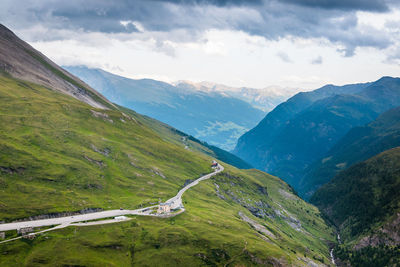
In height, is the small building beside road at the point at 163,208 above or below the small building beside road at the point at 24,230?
above

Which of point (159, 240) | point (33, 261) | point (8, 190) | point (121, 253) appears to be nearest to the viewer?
point (33, 261)

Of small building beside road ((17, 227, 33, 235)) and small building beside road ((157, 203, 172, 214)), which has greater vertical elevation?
small building beside road ((157, 203, 172, 214))

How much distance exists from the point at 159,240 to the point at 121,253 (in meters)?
17.8

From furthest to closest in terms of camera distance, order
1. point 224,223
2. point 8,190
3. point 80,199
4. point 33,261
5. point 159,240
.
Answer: point 224,223 → point 80,199 → point 8,190 → point 159,240 → point 33,261

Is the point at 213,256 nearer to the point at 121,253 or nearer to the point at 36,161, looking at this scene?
the point at 121,253

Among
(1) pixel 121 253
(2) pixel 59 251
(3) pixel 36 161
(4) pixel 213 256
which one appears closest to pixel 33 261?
(2) pixel 59 251

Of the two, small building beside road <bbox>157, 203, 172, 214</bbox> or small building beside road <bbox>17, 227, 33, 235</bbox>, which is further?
small building beside road <bbox>157, 203, 172, 214</bbox>

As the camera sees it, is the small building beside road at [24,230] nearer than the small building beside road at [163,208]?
Yes

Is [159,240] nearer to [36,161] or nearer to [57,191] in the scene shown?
[57,191]

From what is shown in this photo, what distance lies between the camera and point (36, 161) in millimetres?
193625

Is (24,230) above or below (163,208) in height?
below

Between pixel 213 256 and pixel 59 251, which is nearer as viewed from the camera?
pixel 59 251

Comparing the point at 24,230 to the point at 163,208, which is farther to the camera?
the point at 163,208

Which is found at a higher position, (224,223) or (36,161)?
(36,161)
